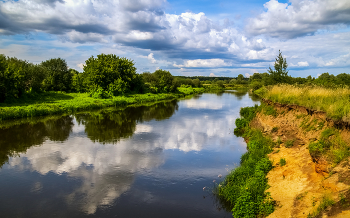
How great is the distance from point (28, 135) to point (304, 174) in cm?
2434

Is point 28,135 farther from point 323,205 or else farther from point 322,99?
point 322,99

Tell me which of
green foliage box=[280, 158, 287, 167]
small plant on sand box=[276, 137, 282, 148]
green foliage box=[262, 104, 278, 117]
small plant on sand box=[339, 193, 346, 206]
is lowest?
green foliage box=[280, 158, 287, 167]

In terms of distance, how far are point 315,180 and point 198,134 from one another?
600 inches

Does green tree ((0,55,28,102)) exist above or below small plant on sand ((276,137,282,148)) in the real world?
above

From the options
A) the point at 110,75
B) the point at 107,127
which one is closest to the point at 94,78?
the point at 110,75

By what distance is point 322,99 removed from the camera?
15.0 metres

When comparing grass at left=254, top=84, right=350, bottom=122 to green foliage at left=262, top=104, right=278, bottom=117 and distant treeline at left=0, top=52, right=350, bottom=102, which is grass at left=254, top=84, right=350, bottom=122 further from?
distant treeline at left=0, top=52, right=350, bottom=102

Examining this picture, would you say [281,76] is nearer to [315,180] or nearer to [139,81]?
[315,180]

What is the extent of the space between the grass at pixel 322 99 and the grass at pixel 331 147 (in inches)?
35.7

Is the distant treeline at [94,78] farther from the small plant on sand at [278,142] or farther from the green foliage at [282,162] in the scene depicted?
the green foliage at [282,162]

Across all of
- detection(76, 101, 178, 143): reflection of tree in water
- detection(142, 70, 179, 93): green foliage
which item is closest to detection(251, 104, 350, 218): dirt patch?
detection(76, 101, 178, 143): reflection of tree in water

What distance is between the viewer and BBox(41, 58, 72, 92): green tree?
56.1 metres

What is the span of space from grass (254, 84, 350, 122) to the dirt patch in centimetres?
55

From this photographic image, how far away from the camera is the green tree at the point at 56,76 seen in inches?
2210
